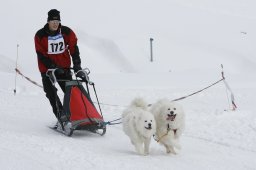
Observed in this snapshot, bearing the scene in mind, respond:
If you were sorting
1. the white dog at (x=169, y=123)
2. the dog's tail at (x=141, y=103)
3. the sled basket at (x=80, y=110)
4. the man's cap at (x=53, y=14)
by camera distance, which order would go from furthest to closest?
the man's cap at (x=53, y=14) < the sled basket at (x=80, y=110) < the dog's tail at (x=141, y=103) < the white dog at (x=169, y=123)

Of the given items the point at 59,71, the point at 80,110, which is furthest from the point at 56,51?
the point at 80,110

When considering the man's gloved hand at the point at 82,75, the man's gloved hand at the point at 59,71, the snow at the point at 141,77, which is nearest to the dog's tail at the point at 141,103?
the snow at the point at 141,77

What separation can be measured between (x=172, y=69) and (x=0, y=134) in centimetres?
1100

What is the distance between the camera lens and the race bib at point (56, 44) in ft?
23.0

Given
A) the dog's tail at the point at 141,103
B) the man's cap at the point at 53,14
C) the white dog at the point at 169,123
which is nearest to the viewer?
the white dog at the point at 169,123

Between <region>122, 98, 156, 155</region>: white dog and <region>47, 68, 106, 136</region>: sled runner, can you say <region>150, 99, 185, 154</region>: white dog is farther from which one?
<region>47, 68, 106, 136</region>: sled runner

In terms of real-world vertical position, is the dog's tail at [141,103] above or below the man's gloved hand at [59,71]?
below

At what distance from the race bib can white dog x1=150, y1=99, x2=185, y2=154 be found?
1823mm

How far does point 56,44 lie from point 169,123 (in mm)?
2097

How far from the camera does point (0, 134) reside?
20.6ft

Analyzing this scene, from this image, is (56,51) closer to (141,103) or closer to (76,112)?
(76,112)

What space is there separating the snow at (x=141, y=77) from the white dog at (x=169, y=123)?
167 mm

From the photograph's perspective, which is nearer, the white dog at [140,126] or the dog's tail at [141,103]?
the white dog at [140,126]

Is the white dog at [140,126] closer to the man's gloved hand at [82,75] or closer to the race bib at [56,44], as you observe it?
the man's gloved hand at [82,75]
